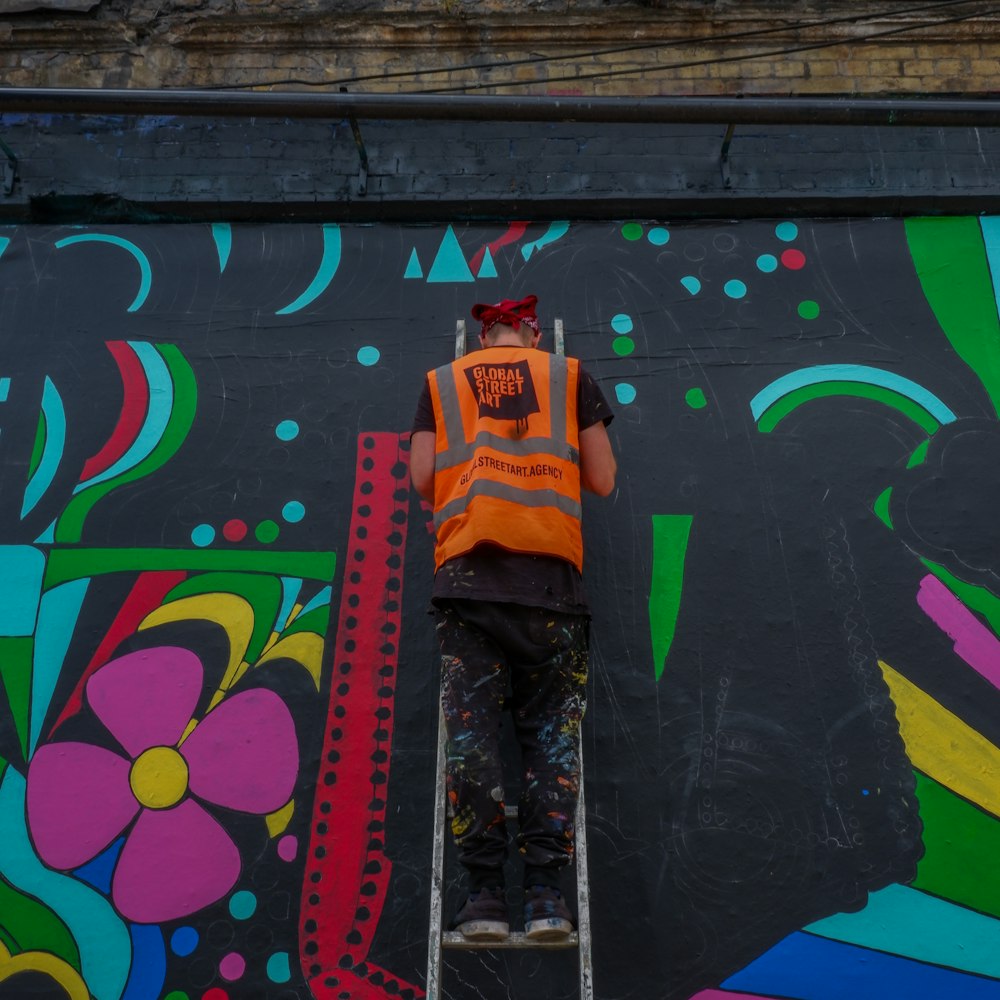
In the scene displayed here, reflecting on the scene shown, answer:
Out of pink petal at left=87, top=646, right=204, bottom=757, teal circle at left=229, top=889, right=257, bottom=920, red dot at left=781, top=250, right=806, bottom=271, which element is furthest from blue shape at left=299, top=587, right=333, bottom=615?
red dot at left=781, top=250, right=806, bottom=271

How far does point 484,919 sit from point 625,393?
253 centimetres

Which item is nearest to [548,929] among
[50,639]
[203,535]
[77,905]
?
[77,905]

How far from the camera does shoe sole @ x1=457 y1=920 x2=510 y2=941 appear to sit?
10.1 feet

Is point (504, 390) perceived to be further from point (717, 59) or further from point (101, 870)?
point (717, 59)

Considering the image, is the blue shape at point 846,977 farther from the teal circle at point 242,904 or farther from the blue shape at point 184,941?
the blue shape at point 184,941

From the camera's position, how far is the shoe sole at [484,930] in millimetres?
3090

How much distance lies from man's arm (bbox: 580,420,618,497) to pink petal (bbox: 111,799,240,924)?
196cm

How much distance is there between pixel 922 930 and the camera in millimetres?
3887

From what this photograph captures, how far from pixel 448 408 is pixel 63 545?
6.43 feet

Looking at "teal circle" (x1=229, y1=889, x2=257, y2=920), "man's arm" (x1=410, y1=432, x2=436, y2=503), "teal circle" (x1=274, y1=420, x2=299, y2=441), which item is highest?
"teal circle" (x1=274, y1=420, x2=299, y2=441)

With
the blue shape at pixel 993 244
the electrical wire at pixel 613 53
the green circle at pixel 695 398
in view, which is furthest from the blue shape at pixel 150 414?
the blue shape at pixel 993 244

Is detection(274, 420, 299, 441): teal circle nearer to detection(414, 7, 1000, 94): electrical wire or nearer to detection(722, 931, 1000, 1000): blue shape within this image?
detection(414, 7, 1000, 94): electrical wire

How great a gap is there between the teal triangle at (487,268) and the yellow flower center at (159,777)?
2571mm

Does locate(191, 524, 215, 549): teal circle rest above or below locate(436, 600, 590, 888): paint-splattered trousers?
above
